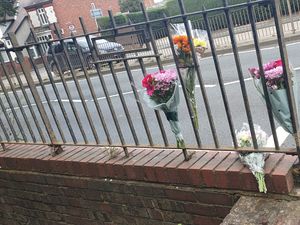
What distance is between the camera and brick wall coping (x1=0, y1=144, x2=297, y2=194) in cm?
237

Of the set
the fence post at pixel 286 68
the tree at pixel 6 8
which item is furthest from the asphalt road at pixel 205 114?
the tree at pixel 6 8

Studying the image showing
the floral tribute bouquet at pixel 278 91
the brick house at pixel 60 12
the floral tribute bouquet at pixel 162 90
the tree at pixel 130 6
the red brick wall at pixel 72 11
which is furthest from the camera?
the red brick wall at pixel 72 11

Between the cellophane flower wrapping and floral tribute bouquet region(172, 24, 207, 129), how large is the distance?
0.43 m

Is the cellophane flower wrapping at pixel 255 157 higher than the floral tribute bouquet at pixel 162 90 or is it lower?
lower

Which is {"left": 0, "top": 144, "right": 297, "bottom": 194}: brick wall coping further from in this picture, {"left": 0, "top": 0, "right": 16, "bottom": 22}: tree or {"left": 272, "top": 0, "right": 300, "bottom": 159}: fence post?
{"left": 0, "top": 0, "right": 16, "bottom": 22}: tree

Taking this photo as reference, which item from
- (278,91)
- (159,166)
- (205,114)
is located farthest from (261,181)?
(205,114)

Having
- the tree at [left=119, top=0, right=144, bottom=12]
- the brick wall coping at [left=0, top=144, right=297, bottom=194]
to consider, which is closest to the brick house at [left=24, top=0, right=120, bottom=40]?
the tree at [left=119, top=0, right=144, bottom=12]

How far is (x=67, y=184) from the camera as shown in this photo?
3.45 m

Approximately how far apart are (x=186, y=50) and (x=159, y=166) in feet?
2.60

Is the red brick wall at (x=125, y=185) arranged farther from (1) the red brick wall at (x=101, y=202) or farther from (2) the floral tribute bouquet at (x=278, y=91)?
(2) the floral tribute bouquet at (x=278, y=91)

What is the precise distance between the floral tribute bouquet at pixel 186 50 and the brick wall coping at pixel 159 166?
18.6 inches

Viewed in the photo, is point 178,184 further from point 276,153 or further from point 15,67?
point 15,67

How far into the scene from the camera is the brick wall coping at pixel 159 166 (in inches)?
93.1

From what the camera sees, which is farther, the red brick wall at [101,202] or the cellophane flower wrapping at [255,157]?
the red brick wall at [101,202]
